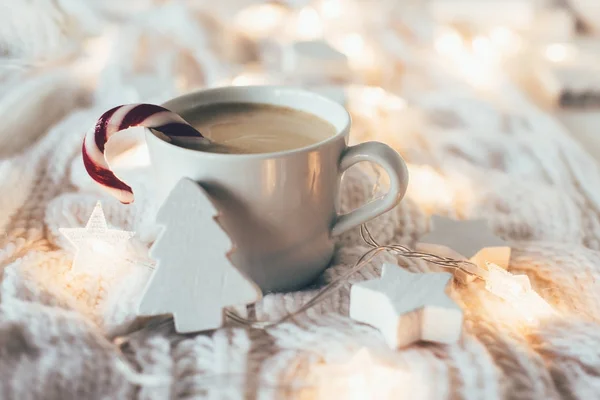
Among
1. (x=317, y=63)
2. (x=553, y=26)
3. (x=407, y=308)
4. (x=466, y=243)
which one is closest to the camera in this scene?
(x=407, y=308)

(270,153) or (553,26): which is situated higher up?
(553,26)

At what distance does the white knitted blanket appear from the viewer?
0.36 m

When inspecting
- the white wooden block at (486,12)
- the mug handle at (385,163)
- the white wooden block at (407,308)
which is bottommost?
the white wooden block at (407,308)

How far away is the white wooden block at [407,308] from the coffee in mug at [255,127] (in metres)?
0.12

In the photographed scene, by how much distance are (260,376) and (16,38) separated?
678 millimetres

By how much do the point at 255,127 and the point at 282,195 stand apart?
9 cm

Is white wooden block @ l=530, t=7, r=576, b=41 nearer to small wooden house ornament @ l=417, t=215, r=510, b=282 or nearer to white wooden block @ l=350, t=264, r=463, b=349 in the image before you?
small wooden house ornament @ l=417, t=215, r=510, b=282

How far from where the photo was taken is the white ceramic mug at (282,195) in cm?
39

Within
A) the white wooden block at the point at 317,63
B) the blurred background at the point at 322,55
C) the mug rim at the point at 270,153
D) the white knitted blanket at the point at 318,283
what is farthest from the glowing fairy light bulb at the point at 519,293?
the white wooden block at the point at 317,63

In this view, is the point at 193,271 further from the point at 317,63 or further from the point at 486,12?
the point at 486,12

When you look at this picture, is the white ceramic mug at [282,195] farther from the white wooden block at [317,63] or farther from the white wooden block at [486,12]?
the white wooden block at [486,12]

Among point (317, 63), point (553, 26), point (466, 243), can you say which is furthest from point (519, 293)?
point (553, 26)

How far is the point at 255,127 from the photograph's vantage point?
1.55ft

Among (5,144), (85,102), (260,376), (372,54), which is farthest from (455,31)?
(260,376)
